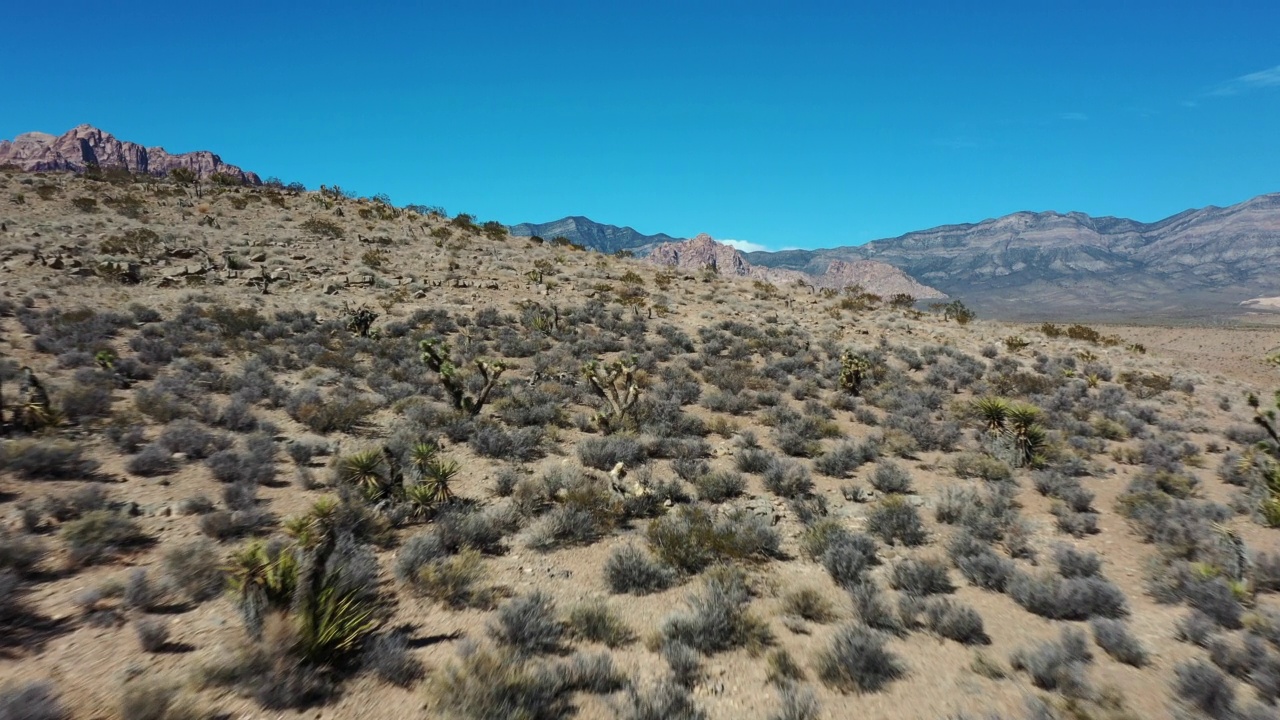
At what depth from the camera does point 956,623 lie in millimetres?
6469

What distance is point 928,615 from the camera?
670cm

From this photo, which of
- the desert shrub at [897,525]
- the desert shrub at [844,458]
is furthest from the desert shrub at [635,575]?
the desert shrub at [844,458]

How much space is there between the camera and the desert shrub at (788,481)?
10.8 meters

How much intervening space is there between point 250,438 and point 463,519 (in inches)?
226

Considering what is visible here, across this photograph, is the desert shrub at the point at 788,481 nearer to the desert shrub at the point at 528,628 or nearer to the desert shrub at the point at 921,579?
the desert shrub at the point at 921,579

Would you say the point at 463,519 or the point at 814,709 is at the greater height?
the point at 463,519

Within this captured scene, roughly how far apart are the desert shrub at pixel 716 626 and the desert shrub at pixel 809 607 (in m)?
0.52

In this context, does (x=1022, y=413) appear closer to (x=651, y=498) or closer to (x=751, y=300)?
(x=651, y=498)

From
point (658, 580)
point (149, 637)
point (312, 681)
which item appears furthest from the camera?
point (658, 580)

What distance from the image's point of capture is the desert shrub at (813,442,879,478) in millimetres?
11875

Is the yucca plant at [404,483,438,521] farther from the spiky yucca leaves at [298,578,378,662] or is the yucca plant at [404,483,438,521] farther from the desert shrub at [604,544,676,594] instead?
the desert shrub at [604,544,676,594]

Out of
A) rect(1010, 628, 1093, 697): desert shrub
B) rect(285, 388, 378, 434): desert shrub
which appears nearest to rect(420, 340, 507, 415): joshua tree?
rect(285, 388, 378, 434): desert shrub

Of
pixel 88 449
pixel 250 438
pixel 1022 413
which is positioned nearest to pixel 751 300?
pixel 1022 413

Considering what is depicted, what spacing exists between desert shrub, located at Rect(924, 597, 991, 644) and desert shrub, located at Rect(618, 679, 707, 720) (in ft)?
10.6
